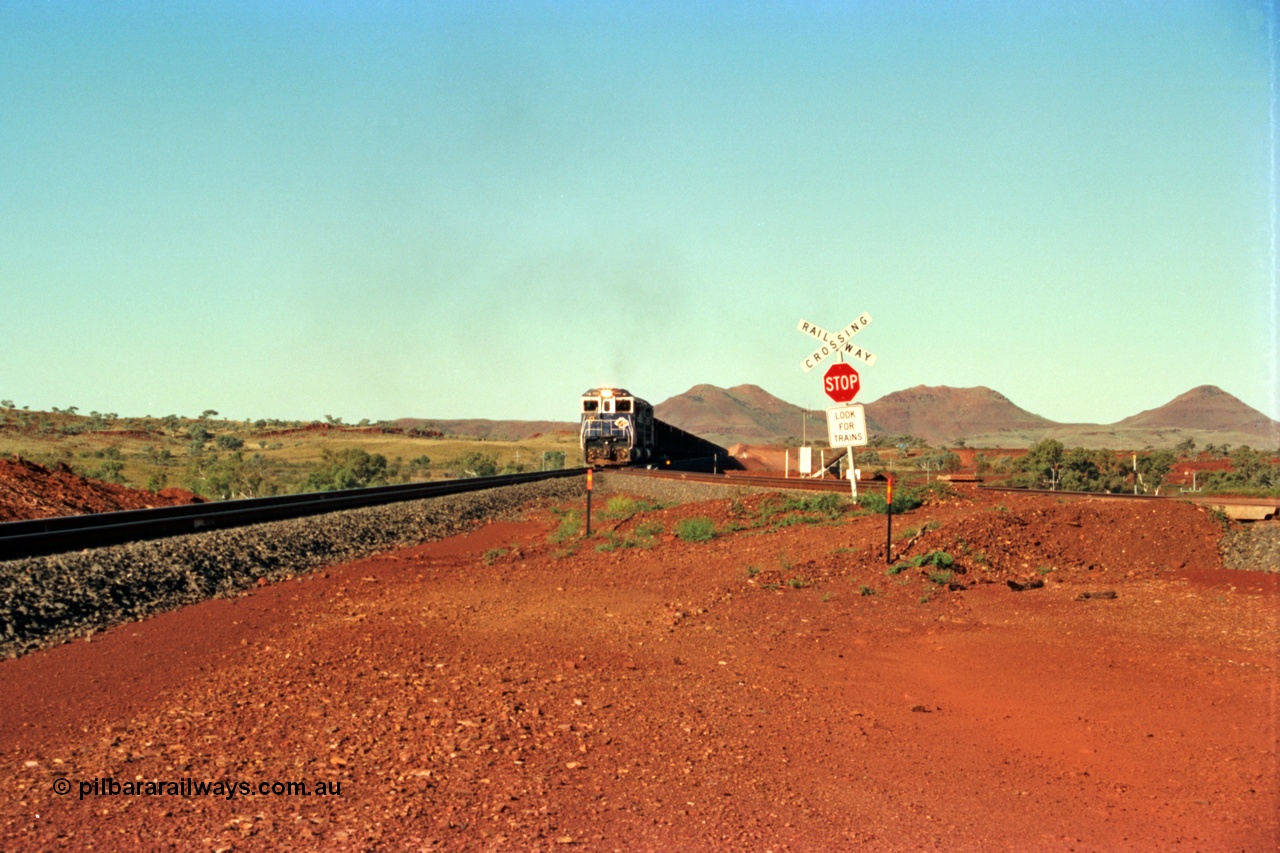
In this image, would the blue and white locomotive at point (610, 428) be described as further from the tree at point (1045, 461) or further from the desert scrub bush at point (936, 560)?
the desert scrub bush at point (936, 560)

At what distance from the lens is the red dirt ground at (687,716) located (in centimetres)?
495

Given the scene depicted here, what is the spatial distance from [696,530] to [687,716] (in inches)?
420

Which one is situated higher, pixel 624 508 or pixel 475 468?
pixel 475 468

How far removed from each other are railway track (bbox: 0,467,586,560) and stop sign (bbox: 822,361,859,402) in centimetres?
1202

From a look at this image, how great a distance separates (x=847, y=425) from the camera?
1681 centimetres

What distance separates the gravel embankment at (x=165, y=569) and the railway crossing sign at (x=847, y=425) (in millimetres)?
9410

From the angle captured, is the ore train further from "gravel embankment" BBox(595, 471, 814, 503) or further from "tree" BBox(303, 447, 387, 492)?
"tree" BBox(303, 447, 387, 492)

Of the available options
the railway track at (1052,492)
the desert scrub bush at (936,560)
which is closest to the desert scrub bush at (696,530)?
the desert scrub bush at (936,560)

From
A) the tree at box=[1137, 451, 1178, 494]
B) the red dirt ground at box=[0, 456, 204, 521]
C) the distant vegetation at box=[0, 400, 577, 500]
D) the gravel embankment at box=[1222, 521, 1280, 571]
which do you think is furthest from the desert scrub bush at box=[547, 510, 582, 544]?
the tree at box=[1137, 451, 1178, 494]

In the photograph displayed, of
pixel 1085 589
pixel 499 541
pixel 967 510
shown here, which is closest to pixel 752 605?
pixel 1085 589

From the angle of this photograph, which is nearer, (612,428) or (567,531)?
(567,531)

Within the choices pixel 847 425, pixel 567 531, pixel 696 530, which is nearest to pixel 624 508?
pixel 567 531

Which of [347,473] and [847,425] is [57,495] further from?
[347,473]

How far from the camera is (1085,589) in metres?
11.8
